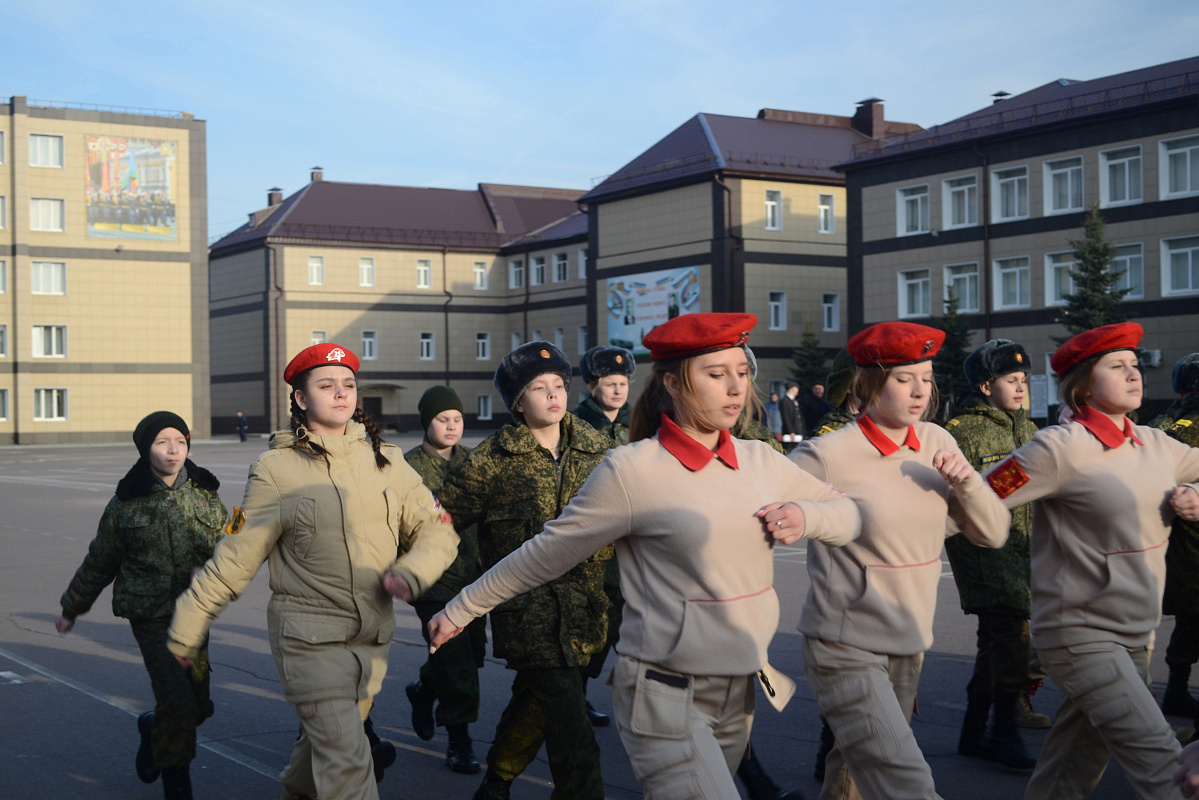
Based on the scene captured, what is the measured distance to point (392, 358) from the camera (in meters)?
67.2

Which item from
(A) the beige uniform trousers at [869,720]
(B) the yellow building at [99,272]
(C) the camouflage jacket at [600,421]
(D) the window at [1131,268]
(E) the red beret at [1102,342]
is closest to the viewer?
(A) the beige uniform trousers at [869,720]

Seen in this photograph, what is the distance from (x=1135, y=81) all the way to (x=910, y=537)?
128 feet

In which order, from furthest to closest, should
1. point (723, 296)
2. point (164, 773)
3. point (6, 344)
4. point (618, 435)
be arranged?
point (6, 344) → point (723, 296) → point (618, 435) → point (164, 773)

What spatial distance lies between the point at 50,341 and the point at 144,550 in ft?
179

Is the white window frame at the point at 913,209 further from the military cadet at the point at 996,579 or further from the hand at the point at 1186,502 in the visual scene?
the hand at the point at 1186,502

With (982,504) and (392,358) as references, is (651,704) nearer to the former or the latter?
(982,504)

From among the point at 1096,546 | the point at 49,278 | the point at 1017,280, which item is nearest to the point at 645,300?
the point at 1017,280

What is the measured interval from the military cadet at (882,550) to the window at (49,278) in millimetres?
56526

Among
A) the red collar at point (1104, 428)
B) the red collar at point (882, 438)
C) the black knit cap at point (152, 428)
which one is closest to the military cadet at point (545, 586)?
the red collar at point (882, 438)

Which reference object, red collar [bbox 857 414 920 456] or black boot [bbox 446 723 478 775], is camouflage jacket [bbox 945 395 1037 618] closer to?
red collar [bbox 857 414 920 456]

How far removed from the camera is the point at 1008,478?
171 inches

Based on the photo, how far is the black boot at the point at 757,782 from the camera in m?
5.41

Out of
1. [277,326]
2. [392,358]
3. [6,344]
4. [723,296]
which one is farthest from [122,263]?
[723,296]

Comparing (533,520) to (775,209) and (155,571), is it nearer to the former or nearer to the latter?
(155,571)
